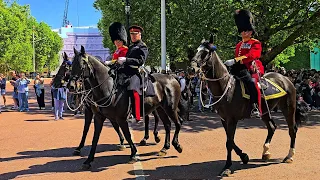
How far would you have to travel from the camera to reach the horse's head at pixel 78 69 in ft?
24.7

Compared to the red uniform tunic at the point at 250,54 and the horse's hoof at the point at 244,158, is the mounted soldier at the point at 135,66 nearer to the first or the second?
the red uniform tunic at the point at 250,54

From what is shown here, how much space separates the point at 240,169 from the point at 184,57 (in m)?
23.9

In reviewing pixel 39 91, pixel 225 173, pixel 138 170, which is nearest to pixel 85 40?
pixel 39 91

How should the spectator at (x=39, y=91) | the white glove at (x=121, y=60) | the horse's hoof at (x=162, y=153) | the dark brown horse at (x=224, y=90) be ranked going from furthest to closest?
the spectator at (x=39, y=91), the horse's hoof at (x=162, y=153), the white glove at (x=121, y=60), the dark brown horse at (x=224, y=90)

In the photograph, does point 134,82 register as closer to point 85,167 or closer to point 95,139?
point 95,139

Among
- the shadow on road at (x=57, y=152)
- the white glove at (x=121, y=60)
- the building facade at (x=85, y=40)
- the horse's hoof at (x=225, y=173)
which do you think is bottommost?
the shadow on road at (x=57, y=152)

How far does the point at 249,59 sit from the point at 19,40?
58677mm

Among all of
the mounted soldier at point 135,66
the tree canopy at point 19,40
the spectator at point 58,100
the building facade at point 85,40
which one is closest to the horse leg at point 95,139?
the mounted soldier at point 135,66

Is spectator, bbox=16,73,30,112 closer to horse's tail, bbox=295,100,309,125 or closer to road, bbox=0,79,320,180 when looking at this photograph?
road, bbox=0,79,320,180

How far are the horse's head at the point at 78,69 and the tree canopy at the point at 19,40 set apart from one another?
50.4 meters

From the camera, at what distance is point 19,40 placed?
60.3 metres

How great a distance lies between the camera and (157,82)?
9.06 metres

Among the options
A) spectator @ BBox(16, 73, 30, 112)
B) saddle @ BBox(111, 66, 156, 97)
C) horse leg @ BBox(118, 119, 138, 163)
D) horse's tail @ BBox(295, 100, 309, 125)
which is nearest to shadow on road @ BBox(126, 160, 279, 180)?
horse leg @ BBox(118, 119, 138, 163)

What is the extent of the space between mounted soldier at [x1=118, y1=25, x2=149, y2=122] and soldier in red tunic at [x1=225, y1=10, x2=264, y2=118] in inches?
76.3
